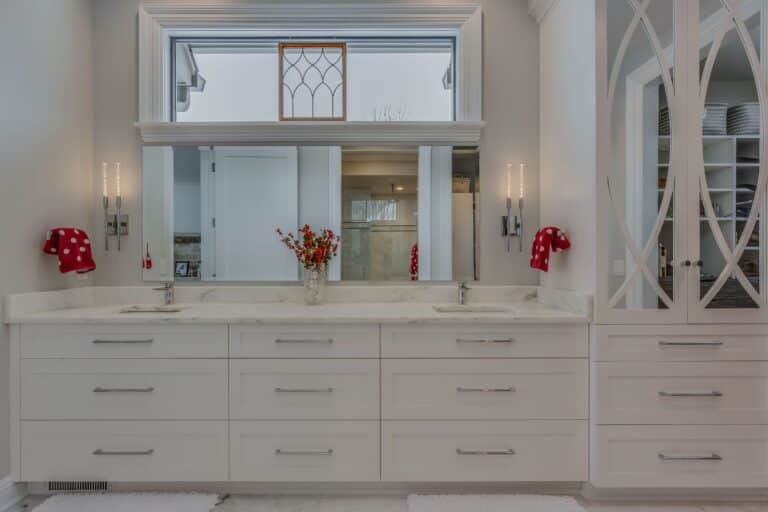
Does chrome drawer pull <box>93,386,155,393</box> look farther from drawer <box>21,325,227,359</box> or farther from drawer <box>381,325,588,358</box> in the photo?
drawer <box>381,325,588,358</box>

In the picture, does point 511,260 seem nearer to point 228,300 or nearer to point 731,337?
point 731,337

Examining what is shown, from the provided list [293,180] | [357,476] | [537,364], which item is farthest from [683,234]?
[293,180]

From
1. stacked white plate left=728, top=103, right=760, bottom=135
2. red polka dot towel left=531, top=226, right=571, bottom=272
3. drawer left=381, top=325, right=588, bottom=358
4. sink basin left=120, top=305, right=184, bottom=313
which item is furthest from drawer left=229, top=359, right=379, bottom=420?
stacked white plate left=728, top=103, right=760, bottom=135

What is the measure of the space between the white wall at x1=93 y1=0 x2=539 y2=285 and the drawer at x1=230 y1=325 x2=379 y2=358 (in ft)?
2.99

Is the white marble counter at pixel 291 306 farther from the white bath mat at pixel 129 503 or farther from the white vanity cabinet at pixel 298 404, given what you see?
the white bath mat at pixel 129 503

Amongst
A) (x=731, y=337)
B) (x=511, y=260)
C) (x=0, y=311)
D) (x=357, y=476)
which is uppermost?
(x=511, y=260)

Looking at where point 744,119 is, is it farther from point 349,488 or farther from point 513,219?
point 349,488

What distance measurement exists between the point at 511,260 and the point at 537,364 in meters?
0.74

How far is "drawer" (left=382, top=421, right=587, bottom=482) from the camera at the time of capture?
193 centimetres

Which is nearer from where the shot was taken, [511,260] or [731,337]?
[731,337]

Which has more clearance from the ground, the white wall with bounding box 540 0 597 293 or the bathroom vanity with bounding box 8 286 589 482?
the white wall with bounding box 540 0 597 293

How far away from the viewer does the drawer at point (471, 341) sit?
1929 mm

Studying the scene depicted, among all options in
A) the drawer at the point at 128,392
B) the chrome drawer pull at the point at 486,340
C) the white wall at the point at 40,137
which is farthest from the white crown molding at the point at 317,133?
the drawer at the point at 128,392

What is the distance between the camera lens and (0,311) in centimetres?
188
